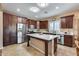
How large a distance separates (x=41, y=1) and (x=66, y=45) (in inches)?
52.9

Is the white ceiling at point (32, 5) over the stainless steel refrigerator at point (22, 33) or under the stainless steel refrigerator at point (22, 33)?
over

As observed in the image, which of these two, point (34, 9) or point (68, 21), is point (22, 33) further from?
point (68, 21)

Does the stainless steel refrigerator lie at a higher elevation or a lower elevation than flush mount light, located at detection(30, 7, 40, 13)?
Answer: lower

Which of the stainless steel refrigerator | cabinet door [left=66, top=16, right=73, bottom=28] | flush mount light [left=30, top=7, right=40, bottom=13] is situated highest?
flush mount light [left=30, top=7, right=40, bottom=13]

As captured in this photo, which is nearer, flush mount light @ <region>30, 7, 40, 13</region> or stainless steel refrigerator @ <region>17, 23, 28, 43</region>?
flush mount light @ <region>30, 7, 40, 13</region>

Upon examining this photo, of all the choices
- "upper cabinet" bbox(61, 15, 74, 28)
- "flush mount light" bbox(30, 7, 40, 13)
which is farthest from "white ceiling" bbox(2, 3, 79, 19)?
"upper cabinet" bbox(61, 15, 74, 28)

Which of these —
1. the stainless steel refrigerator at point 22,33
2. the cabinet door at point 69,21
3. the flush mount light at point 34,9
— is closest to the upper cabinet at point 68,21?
the cabinet door at point 69,21

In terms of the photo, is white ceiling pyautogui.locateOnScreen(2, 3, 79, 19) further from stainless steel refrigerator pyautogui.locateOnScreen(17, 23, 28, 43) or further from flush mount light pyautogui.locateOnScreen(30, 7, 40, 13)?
stainless steel refrigerator pyautogui.locateOnScreen(17, 23, 28, 43)

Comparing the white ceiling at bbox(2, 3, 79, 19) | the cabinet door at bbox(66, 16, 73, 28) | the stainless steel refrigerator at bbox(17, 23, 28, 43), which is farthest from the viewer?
the stainless steel refrigerator at bbox(17, 23, 28, 43)

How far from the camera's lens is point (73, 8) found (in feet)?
5.69

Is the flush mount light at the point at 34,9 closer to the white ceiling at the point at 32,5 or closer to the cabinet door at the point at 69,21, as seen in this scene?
the white ceiling at the point at 32,5

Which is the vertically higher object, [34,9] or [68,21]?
[34,9]

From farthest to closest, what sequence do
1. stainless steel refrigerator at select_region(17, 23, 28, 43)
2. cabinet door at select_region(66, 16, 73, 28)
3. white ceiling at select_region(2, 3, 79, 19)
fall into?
stainless steel refrigerator at select_region(17, 23, 28, 43) < cabinet door at select_region(66, 16, 73, 28) < white ceiling at select_region(2, 3, 79, 19)

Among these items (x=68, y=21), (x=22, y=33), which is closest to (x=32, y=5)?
(x=22, y=33)
